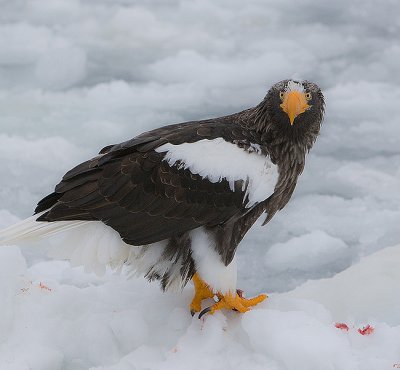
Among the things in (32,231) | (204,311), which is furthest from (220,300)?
(32,231)

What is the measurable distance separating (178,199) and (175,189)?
9 centimetres

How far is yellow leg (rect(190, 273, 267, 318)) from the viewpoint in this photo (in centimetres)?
648

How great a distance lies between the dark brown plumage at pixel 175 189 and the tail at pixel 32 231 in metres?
0.07

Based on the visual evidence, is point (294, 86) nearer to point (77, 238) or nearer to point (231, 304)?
point (231, 304)

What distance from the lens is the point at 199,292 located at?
6672mm

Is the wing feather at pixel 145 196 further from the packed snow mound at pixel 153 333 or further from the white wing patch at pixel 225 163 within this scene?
the packed snow mound at pixel 153 333

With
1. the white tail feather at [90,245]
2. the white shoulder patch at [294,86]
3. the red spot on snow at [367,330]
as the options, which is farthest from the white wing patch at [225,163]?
→ the red spot on snow at [367,330]

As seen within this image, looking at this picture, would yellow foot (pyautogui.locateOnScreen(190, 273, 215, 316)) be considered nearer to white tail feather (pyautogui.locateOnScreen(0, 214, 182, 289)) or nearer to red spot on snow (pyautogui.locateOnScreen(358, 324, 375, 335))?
white tail feather (pyautogui.locateOnScreen(0, 214, 182, 289))

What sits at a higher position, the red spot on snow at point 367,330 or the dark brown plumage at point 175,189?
the dark brown plumage at point 175,189

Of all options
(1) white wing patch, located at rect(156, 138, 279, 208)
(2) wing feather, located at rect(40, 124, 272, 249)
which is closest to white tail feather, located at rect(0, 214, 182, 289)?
(2) wing feather, located at rect(40, 124, 272, 249)

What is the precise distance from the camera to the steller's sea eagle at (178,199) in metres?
6.25

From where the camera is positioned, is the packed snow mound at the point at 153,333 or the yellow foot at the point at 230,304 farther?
the yellow foot at the point at 230,304

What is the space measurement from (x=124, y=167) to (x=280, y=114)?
4.51 feet

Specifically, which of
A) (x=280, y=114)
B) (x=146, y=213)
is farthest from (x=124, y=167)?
(x=280, y=114)
